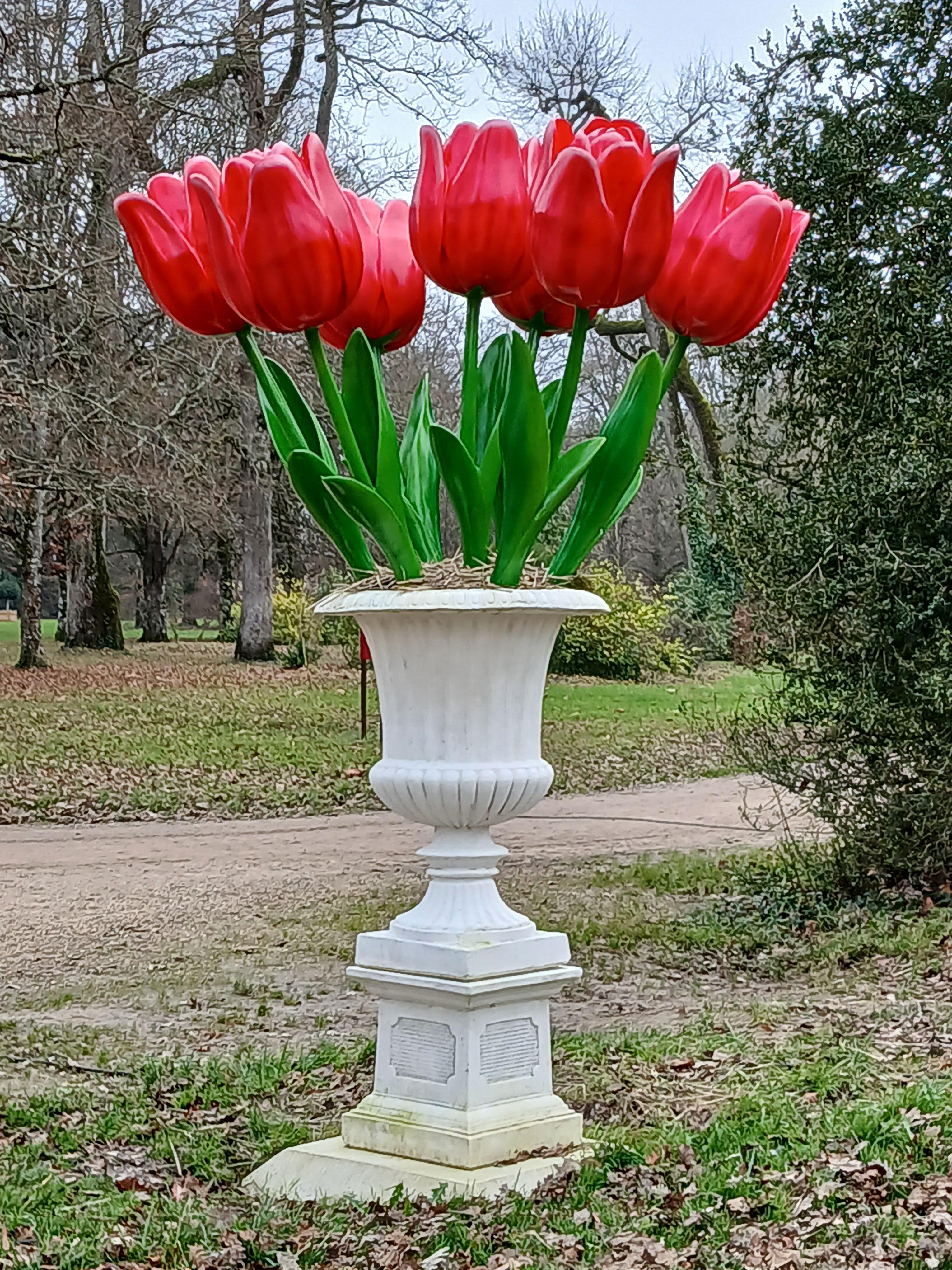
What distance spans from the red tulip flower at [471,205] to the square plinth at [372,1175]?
2.34 meters

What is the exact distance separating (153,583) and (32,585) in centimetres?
1358

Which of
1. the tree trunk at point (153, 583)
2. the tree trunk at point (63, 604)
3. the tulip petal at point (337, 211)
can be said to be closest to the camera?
the tulip petal at point (337, 211)

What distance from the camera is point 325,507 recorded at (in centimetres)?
406

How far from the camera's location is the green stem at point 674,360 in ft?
13.4

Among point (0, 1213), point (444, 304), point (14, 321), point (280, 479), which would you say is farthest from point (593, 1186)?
point (444, 304)

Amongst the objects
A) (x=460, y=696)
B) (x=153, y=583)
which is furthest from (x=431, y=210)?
(x=153, y=583)

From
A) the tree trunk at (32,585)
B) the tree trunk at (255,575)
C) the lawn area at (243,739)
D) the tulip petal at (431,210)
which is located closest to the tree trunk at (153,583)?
the tree trunk at (255,575)

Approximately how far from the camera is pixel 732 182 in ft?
13.5

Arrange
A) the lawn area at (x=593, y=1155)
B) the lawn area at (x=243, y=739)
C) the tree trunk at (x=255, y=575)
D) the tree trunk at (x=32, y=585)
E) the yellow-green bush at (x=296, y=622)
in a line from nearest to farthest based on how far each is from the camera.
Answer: the lawn area at (x=593, y=1155) → the lawn area at (x=243, y=739) → the tree trunk at (x=32, y=585) → the yellow-green bush at (x=296, y=622) → the tree trunk at (x=255, y=575)

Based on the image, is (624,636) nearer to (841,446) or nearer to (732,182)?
(841,446)

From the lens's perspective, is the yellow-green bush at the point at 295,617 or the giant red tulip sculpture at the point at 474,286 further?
the yellow-green bush at the point at 295,617

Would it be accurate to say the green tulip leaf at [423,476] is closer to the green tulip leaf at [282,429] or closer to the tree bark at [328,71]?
the green tulip leaf at [282,429]

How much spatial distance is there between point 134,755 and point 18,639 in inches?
1079

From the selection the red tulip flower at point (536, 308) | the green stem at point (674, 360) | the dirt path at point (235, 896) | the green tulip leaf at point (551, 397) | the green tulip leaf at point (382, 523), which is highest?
the red tulip flower at point (536, 308)
